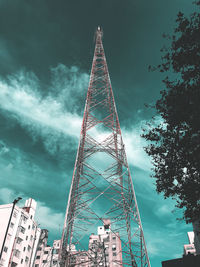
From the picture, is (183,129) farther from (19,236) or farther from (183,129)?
(19,236)

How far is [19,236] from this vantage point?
4047 cm

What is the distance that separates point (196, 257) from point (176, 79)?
14.9 m

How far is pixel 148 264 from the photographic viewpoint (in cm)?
1220

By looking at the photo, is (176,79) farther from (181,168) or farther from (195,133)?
(181,168)

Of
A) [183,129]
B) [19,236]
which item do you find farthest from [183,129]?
[19,236]

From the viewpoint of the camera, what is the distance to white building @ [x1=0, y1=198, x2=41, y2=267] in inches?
1475

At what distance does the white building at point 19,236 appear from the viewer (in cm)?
3747

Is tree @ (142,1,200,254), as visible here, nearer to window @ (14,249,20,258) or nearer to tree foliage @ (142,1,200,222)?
tree foliage @ (142,1,200,222)

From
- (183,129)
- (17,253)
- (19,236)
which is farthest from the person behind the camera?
(19,236)

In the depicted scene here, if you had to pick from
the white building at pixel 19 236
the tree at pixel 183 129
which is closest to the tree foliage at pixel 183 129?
the tree at pixel 183 129

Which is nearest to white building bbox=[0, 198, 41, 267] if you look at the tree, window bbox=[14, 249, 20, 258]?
window bbox=[14, 249, 20, 258]

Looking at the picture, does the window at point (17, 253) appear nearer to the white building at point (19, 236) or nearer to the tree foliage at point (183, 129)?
the white building at point (19, 236)

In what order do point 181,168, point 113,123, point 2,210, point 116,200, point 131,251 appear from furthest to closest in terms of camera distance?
1. point 2,210
2. point 113,123
3. point 116,200
4. point 131,251
5. point 181,168

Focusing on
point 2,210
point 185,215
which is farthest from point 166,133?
point 2,210
